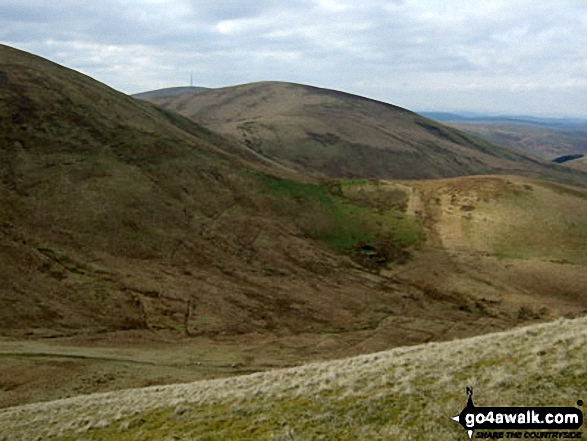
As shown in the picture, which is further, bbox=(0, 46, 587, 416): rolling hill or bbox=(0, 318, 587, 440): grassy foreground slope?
bbox=(0, 46, 587, 416): rolling hill

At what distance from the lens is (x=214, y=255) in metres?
56.1

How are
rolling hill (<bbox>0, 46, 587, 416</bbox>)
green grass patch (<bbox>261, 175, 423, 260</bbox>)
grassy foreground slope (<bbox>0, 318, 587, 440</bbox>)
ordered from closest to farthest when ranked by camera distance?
grassy foreground slope (<bbox>0, 318, 587, 440</bbox>) < rolling hill (<bbox>0, 46, 587, 416</bbox>) < green grass patch (<bbox>261, 175, 423, 260</bbox>)

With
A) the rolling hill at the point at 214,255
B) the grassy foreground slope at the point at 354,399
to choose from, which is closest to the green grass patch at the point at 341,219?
the rolling hill at the point at 214,255

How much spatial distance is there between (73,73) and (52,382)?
82.6 metres

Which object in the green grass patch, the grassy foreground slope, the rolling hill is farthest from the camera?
the green grass patch

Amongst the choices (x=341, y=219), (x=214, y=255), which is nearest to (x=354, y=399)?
(x=214, y=255)

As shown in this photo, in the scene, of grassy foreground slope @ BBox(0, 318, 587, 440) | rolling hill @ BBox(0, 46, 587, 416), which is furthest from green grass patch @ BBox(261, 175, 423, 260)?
grassy foreground slope @ BBox(0, 318, 587, 440)

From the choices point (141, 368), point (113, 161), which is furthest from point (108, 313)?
point (113, 161)

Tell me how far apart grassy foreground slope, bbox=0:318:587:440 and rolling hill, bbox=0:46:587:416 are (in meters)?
9.54

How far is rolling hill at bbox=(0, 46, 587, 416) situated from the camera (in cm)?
3812

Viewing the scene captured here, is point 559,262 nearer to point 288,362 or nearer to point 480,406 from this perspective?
point 288,362

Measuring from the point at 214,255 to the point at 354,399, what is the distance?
41591mm

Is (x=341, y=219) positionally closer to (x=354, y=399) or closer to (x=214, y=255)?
(x=214, y=255)

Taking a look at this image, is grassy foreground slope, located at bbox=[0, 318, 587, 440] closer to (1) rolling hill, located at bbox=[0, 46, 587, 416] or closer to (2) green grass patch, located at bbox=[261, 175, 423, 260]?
(1) rolling hill, located at bbox=[0, 46, 587, 416]
